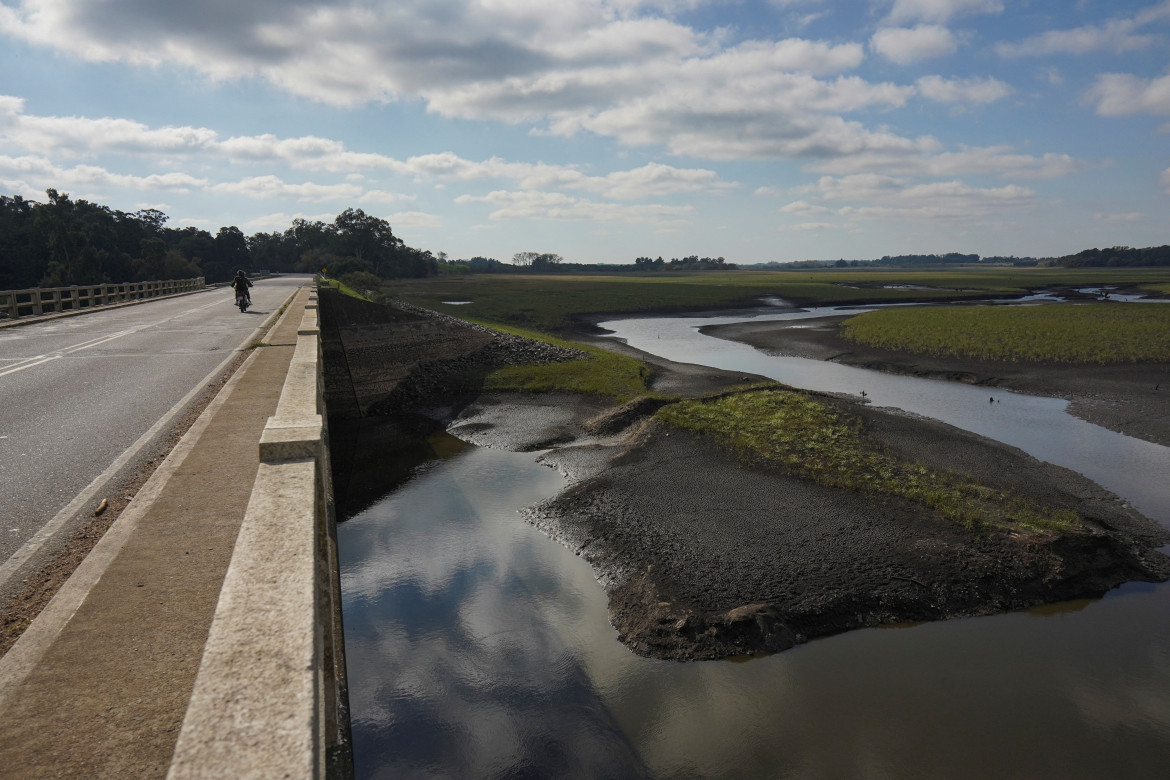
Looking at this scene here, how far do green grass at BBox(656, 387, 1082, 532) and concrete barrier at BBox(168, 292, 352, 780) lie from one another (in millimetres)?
12819

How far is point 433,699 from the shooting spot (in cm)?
884

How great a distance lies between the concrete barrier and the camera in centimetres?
276

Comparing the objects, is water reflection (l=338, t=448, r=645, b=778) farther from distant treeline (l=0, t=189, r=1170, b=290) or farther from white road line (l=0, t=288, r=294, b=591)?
distant treeline (l=0, t=189, r=1170, b=290)

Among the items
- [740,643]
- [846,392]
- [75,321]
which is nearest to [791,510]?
[740,643]

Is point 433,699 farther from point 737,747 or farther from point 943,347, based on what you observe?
point 943,347

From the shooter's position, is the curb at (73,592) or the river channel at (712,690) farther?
the river channel at (712,690)

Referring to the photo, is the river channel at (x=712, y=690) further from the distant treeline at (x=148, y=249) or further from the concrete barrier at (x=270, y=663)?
the distant treeline at (x=148, y=249)

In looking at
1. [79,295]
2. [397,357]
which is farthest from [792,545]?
[79,295]

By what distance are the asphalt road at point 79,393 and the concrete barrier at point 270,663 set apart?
3355 millimetres

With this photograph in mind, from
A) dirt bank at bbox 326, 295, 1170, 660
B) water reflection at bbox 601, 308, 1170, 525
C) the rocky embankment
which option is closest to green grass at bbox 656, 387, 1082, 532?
dirt bank at bbox 326, 295, 1170, 660

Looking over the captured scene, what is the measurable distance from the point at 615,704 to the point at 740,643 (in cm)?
231

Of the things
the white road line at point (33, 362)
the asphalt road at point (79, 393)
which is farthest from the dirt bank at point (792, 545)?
the white road line at point (33, 362)

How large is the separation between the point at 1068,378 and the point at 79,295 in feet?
191

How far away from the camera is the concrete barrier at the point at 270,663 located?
2758 mm
